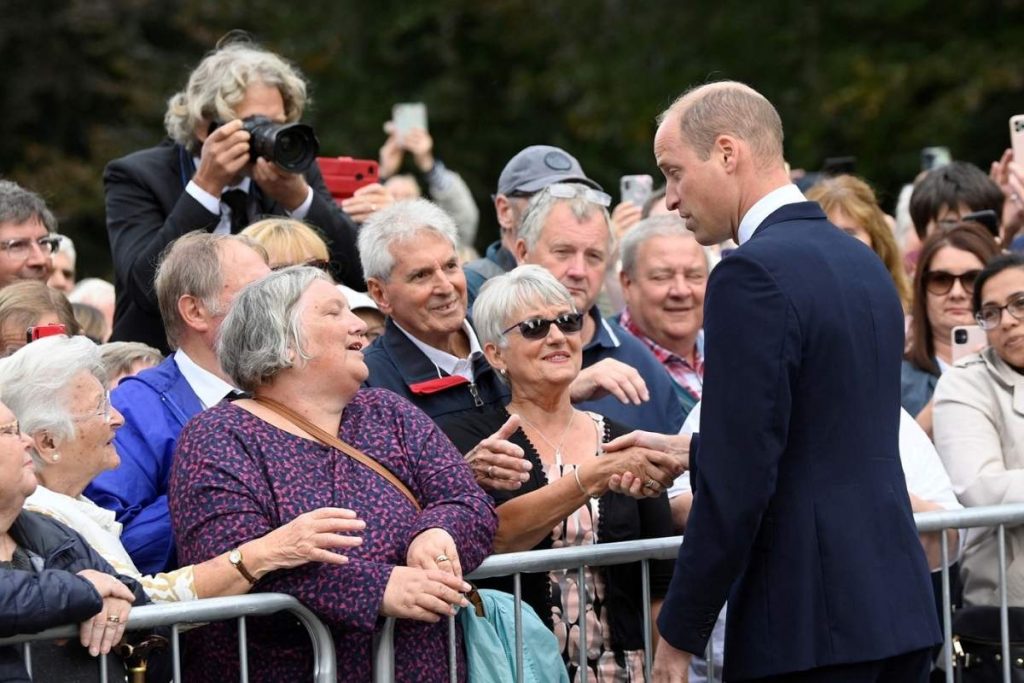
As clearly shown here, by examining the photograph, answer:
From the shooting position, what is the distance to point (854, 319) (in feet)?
12.4

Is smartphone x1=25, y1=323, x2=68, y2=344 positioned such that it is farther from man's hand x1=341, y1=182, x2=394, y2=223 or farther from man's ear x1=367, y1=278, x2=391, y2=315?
man's hand x1=341, y1=182, x2=394, y2=223

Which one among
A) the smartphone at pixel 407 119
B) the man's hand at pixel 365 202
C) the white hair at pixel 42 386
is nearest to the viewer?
the white hair at pixel 42 386

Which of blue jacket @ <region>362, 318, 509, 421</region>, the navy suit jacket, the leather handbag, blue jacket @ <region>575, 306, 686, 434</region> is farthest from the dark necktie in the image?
the leather handbag

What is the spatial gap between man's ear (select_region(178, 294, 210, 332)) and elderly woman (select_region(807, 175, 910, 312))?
2.76 m

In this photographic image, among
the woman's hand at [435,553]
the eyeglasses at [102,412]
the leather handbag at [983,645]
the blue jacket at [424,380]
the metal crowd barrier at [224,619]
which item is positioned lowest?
the leather handbag at [983,645]

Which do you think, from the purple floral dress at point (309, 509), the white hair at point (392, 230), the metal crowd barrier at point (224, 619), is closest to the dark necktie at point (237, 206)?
the white hair at point (392, 230)

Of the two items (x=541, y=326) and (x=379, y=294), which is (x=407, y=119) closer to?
(x=379, y=294)

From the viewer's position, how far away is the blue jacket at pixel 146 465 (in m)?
4.32

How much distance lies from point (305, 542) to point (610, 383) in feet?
4.94

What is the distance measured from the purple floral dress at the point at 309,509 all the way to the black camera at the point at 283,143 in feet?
5.23

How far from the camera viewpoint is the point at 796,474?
3.76m

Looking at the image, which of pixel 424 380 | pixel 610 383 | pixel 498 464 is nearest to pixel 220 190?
pixel 424 380

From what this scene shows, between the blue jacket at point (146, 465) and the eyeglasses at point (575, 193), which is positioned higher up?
the eyeglasses at point (575, 193)

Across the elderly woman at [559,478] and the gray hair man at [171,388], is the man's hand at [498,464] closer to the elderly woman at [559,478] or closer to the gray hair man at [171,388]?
the elderly woman at [559,478]
